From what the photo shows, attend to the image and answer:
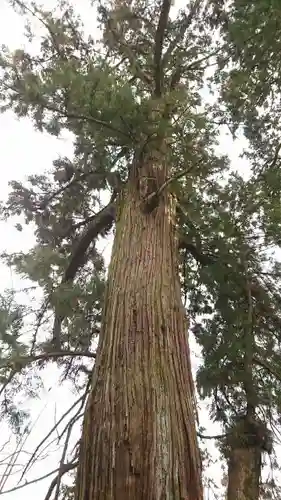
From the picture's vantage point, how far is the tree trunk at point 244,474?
8.25 feet

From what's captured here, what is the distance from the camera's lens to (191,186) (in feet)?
13.2

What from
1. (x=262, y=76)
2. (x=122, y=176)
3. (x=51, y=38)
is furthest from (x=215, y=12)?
(x=122, y=176)

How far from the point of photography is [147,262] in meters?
2.61

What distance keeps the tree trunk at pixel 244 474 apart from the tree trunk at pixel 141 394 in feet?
2.52

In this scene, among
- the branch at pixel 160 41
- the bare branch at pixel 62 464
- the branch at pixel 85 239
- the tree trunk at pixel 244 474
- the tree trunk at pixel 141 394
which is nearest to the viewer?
the tree trunk at pixel 141 394

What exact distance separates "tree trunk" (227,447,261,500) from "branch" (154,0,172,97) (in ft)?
7.43

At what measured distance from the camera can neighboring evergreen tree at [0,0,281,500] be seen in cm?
185

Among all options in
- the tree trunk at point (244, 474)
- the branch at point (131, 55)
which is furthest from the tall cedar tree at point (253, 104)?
the branch at point (131, 55)

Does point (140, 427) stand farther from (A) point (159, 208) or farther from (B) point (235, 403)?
(B) point (235, 403)

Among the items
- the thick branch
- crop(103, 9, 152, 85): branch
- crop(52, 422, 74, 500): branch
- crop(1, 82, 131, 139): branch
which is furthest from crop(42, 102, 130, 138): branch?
the thick branch

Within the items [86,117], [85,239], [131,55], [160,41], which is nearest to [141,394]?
[86,117]

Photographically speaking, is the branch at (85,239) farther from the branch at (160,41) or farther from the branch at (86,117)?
the branch at (86,117)

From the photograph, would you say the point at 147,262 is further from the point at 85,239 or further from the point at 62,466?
the point at 85,239

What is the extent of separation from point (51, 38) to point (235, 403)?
3.18 m
